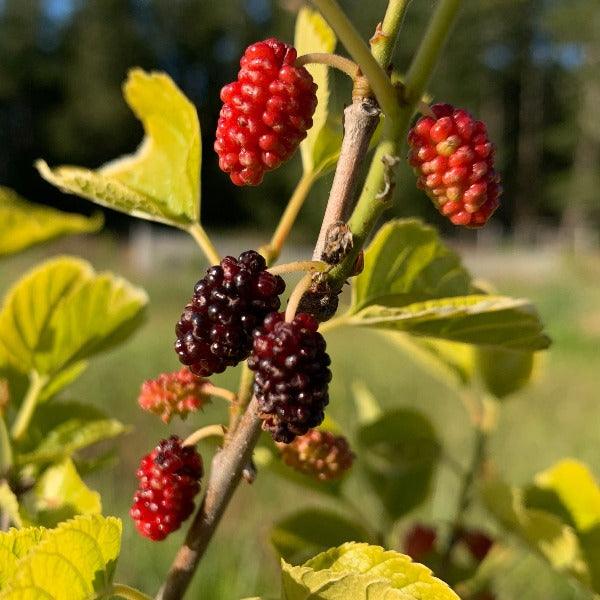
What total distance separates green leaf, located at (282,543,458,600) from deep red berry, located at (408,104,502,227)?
14 centimetres

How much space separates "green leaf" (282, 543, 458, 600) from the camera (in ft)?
1.03

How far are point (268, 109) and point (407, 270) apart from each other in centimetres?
15

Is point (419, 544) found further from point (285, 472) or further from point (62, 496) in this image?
point (62, 496)

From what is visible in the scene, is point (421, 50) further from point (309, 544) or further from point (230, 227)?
point (230, 227)

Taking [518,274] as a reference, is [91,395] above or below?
above

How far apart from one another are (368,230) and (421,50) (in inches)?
3.0

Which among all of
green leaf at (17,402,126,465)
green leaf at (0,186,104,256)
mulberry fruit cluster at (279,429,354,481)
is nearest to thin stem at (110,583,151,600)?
mulberry fruit cluster at (279,429,354,481)

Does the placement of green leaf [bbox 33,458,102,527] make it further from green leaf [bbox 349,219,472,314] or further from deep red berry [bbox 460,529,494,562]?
deep red berry [bbox 460,529,494,562]

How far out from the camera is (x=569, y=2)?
571 inches

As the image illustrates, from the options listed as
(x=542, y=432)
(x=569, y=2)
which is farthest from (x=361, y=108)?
(x=569, y=2)

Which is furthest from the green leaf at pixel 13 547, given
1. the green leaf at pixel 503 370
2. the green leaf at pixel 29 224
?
the green leaf at pixel 503 370

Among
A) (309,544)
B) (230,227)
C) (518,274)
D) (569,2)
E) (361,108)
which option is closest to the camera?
(361,108)

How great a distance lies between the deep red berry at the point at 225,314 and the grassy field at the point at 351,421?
0.11m

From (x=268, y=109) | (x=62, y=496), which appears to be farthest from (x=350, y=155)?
(x=62, y=496)
